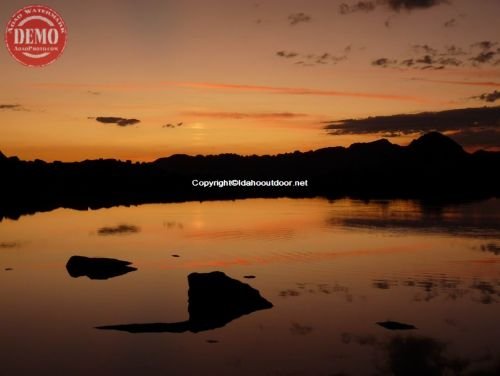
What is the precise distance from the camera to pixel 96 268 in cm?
4519

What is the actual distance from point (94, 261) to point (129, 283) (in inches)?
204

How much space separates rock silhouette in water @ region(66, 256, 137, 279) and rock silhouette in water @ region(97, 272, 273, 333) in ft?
46.8

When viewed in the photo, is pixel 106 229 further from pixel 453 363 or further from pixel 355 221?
pixel 453 363

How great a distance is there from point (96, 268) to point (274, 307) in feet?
56.6

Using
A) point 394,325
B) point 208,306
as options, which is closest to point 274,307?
point 208,306

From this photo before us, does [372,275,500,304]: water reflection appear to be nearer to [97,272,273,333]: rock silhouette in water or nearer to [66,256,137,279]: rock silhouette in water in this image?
[97,272,273,333]: rock silhouette in water

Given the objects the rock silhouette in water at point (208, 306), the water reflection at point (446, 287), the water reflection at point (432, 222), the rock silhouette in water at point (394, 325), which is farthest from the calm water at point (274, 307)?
the water reflection at point (432, 222)

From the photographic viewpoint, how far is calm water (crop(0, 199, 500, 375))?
2555cm

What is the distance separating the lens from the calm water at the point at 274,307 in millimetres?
25547

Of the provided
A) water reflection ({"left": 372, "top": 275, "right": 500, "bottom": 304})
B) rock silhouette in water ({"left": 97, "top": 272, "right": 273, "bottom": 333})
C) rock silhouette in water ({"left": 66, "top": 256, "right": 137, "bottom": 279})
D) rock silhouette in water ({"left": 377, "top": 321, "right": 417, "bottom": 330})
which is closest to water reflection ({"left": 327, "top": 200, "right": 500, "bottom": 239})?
water reflection ({"left": 372, "top": 275, "right": 500, "bottom": 304})

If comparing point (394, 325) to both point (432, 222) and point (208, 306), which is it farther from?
point (432, 222)

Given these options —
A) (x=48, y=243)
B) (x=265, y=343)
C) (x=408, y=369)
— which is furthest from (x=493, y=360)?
(x=48, y=243)

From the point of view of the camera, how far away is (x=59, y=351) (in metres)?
27.2

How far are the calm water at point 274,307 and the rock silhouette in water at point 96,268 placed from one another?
2.98 feet
